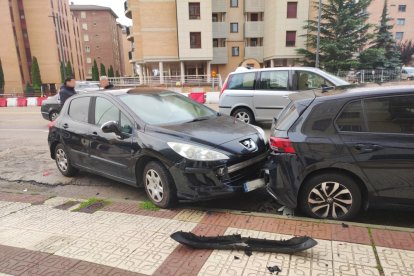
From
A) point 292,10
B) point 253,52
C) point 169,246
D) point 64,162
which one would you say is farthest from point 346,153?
point 253,52

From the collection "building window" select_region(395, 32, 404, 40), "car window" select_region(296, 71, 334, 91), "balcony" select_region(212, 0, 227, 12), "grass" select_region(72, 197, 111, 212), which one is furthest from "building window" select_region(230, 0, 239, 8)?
"building window" select_region(395, 32, 404, 40)

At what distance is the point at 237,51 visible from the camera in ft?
119

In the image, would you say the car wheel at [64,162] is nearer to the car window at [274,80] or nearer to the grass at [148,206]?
the grass at [148,206]

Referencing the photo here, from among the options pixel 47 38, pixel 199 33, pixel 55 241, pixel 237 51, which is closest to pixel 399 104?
pixel 55 241

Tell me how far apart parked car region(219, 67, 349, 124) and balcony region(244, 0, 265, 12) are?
2883cm

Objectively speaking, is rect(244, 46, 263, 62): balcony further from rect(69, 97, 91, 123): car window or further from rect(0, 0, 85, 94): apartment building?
rect(69, 97, 91, 123): car window

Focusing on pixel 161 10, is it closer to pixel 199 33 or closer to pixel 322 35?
pixel 199 33

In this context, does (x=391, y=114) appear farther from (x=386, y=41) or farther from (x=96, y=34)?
(x=96, y=34)

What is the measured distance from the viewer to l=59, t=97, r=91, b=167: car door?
5.23 m

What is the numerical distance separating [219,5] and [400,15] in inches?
1654

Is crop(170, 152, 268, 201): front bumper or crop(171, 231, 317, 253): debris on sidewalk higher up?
crop(170, 152, 268, 201): front bumper

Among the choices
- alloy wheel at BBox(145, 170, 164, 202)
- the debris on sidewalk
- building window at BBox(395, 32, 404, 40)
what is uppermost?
building window at BBox(395, 32, 404, 40)

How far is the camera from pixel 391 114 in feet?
10.8

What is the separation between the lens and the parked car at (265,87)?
8.01 meters
